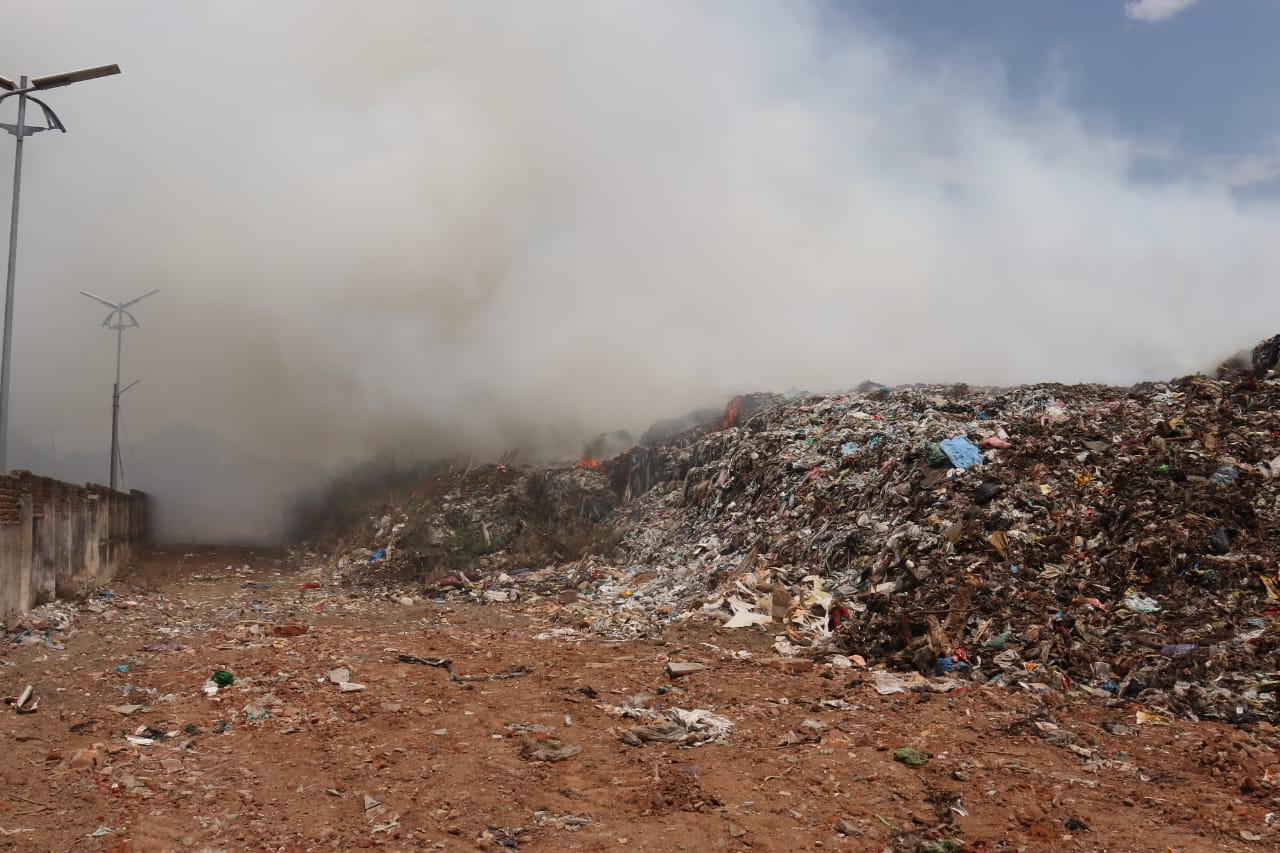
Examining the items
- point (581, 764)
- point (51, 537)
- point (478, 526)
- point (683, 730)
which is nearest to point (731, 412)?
point (478, 526)

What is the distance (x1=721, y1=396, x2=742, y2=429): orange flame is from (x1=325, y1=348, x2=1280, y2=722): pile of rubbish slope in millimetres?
3039

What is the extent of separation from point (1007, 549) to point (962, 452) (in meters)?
2.34

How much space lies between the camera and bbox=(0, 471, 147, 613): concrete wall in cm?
968

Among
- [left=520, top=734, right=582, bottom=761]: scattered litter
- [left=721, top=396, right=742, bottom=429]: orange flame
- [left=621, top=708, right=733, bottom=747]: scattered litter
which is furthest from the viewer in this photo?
[left=721, top=396, right=742, bottom=429]: orange flame

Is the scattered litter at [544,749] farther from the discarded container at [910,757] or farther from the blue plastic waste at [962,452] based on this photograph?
the blue plastic waste at [962,452]

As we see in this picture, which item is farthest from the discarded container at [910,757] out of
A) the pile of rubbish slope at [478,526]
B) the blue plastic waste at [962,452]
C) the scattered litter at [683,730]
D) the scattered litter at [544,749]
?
the pile of rubbish slope at [478,526]

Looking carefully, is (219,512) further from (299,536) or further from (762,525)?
(762,525)

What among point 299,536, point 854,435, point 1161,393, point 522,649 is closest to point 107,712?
point 522,649

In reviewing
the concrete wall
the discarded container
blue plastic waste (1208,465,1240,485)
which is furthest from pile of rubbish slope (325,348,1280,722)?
the concrete wall

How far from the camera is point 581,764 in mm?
5008

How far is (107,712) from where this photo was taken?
19.3ft

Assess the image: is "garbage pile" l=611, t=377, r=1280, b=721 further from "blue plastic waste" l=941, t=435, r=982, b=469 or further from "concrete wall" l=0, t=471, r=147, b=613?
"concrete wall" l=0, t=471, r=147, b=613

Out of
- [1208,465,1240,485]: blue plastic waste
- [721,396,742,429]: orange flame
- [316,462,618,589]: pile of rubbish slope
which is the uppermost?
[721,396,742,429]: orange flame

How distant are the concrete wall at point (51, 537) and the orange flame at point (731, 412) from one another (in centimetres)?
1181
